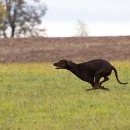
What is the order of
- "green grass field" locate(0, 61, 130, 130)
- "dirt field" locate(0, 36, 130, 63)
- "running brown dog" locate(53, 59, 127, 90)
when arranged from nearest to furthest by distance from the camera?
"green grass field" locate(0, 61, 130, 130), "running brown dog" locate(53, 59, 127, 90), "dirt field" locate(0, 36, 130, 63)

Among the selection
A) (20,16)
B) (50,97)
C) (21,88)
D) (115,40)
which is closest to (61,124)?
(50,97)

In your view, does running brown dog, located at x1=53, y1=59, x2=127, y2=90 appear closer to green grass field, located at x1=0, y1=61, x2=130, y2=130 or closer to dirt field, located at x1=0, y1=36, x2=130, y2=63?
green grass field, located at x1=0, y1=61, x2=130, y2=130

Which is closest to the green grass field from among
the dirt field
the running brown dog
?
the running brown dog

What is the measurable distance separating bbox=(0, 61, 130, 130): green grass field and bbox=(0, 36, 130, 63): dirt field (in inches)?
725

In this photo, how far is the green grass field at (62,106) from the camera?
13.5m

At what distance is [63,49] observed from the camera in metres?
44.3

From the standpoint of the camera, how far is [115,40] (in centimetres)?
4584

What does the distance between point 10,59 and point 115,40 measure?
7929 millimetres

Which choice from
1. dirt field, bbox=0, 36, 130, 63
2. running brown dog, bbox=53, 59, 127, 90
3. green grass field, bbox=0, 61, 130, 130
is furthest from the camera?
dirt field, bbox=0, 36, 130, 63

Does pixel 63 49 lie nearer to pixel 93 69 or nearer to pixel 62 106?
pixel 93 69

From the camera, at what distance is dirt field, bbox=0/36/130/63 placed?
41.6 m

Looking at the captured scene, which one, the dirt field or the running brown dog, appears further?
the dirt field

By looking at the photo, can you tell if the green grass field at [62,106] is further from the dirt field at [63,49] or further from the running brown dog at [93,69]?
the dirt field at [63,49]

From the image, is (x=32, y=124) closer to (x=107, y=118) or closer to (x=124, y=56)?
(x=107, y=118)
